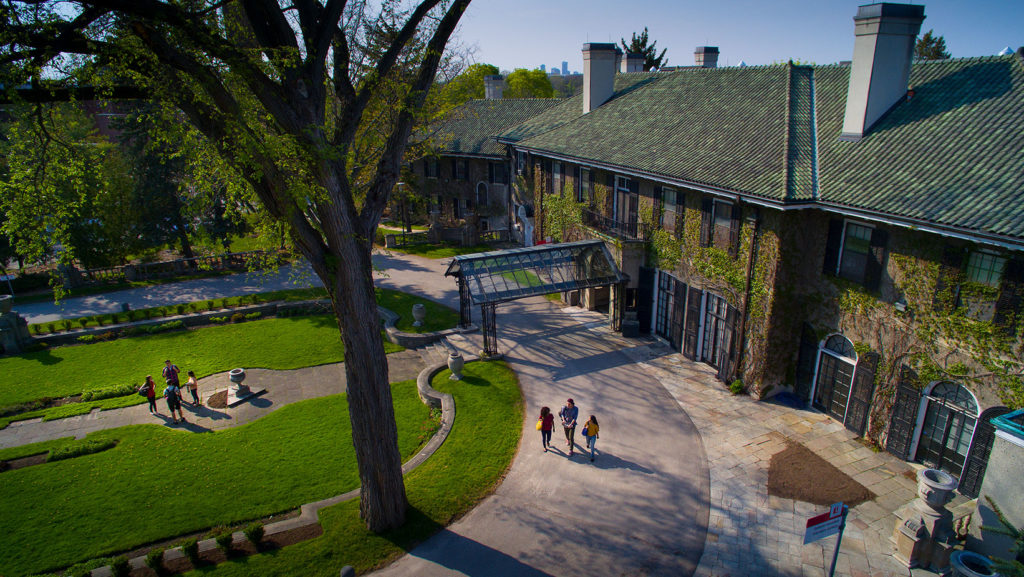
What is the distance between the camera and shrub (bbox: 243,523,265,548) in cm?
1159

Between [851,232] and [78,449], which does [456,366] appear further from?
[851,232]

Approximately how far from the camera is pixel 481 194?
40469 mm

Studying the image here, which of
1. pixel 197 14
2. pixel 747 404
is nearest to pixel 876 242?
pixel 747 404

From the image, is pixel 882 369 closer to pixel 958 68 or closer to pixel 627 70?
pixel 958 68

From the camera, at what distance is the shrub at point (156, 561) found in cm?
1109

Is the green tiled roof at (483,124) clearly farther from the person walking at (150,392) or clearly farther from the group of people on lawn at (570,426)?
the group of people on lawn at (570,426)

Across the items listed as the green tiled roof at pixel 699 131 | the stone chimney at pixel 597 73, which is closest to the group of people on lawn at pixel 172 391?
the green tiled roof at pixel 699 131

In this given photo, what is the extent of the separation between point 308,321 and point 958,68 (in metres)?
25.8

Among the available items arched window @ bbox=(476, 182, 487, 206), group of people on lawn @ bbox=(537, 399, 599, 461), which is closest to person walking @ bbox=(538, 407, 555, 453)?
group of people on lawn @ bbox=(537, 399, 599, 461)

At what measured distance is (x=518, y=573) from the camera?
11.0 meters

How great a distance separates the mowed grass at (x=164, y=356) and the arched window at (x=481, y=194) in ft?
59.7

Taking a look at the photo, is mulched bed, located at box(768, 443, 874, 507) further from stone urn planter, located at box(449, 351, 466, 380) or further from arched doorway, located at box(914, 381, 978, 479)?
stone urn planter, located at box(449, 351, 466, 380)

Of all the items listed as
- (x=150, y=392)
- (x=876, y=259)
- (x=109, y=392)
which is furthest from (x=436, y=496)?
(x=109, y=392)

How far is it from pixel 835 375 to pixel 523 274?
11268 millimetres
